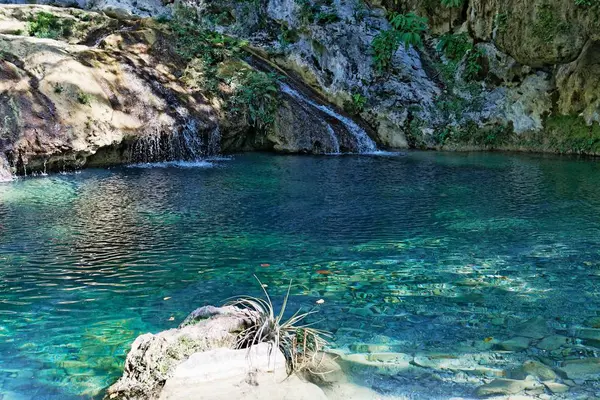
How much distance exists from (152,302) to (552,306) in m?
3.61

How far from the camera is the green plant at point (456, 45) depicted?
21250 millimetres

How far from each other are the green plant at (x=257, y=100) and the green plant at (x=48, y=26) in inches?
239

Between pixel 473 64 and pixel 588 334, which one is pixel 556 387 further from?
pixel 473 64

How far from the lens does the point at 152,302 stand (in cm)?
→ 446

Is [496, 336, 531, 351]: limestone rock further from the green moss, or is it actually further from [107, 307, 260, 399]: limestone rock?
the green moss

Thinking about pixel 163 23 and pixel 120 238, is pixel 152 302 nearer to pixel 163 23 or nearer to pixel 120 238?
pixel 120 238

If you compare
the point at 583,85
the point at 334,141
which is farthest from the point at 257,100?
the point at 583,85

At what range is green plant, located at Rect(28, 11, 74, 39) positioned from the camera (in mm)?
15938

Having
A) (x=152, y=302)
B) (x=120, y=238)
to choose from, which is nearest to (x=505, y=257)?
(x=152, y=302)

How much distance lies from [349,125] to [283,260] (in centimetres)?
1380

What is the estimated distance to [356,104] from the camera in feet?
66.4

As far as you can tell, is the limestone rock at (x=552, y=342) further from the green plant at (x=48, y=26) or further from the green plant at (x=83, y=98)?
the green plant at (x=48, y=26)

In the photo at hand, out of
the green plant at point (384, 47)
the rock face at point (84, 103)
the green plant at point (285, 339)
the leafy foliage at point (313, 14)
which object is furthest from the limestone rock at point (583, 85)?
the green plant at point (285, 339)

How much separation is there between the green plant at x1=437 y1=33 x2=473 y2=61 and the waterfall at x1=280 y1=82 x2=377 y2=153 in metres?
6.21
